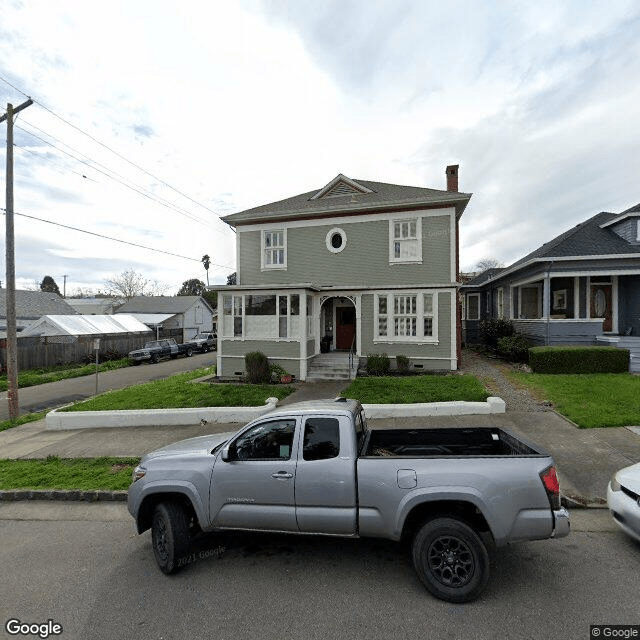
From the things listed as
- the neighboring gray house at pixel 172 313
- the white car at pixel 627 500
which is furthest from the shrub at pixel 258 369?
the neighboring gray house at pixel 172 313

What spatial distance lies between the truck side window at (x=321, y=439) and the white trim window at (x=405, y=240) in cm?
1171

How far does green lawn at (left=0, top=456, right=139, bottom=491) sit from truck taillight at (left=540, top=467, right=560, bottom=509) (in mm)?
6168

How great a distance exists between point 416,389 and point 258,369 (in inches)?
234

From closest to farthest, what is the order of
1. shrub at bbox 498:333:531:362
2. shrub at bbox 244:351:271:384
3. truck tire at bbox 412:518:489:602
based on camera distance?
truck tire at bbox 412:518:489:602, shrub at bbox 244:351:271:384, shrub at bbox 498:333:531:362

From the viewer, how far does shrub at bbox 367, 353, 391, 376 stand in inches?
551

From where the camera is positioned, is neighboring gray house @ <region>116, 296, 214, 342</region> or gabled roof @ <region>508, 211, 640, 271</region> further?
neighboring gray house @ <region>116, 296, 214, 342</region>

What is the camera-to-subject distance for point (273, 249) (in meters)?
16.3

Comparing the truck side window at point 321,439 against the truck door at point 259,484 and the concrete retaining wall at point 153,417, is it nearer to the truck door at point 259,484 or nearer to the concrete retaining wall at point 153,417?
the truck door at point 259,484

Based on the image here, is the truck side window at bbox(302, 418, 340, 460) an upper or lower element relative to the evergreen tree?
lower

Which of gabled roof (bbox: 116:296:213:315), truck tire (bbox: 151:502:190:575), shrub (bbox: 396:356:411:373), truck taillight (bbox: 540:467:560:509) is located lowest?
truck tire (bbox: 151:502:190:575)

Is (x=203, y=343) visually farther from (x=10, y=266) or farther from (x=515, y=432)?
(x=515, y=432)

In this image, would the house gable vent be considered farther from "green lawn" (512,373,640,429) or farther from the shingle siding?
"green lawn" (512,373,640,429)

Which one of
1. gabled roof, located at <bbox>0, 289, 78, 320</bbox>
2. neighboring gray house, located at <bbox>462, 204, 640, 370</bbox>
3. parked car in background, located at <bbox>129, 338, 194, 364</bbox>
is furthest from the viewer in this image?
gabled roof, located at <bbox>0, 289, 78, 320</bbox>

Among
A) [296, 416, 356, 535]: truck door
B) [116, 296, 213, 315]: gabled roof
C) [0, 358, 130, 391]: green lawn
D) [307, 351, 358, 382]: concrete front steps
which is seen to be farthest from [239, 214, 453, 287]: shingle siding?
[116, 296, 213, 315]: gabled roof
